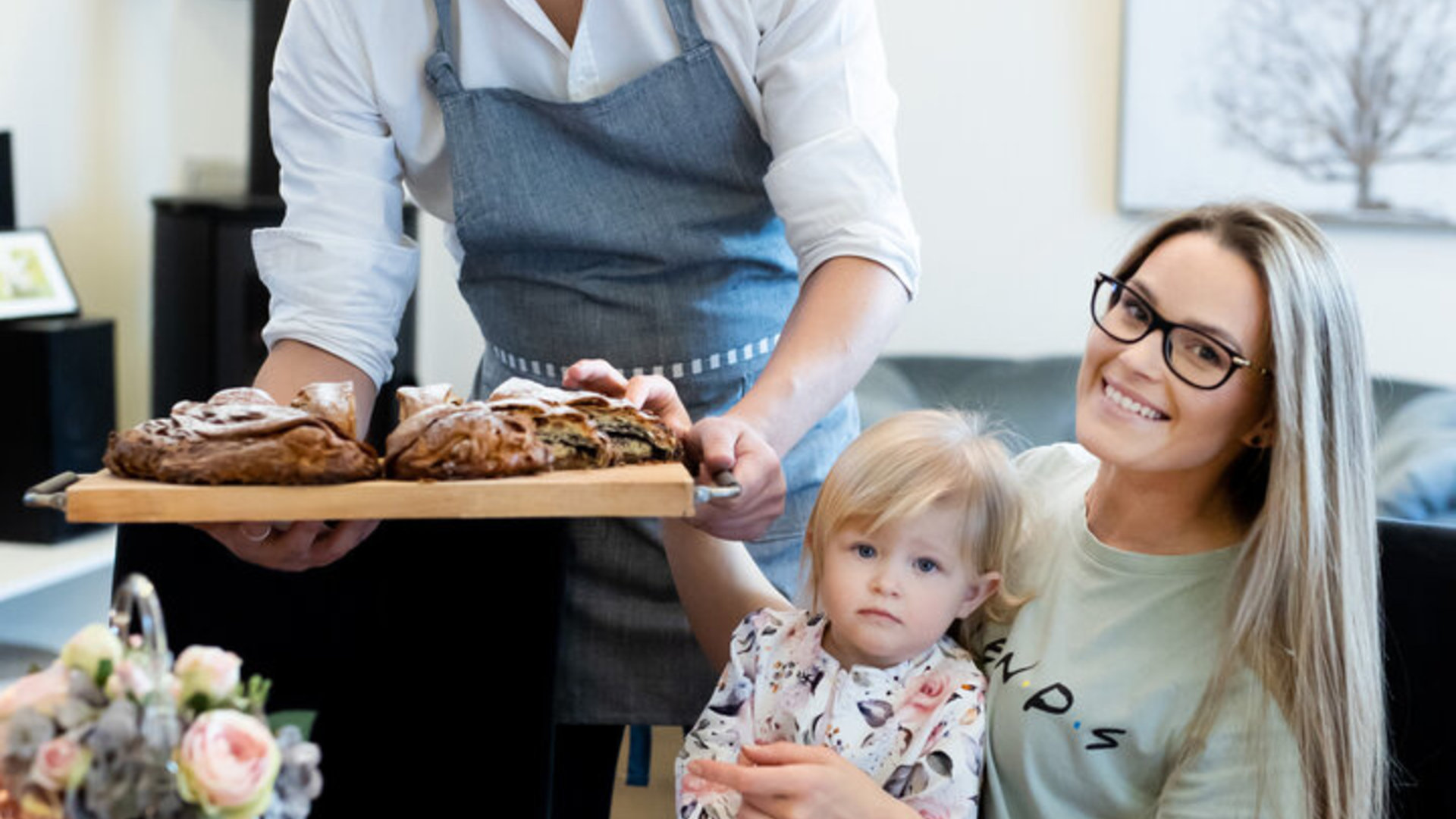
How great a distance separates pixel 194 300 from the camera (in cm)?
360

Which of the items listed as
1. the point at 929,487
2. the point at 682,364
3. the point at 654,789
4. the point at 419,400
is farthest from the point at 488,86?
the point at 654,789

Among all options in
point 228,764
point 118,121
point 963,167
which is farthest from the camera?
point 963,167

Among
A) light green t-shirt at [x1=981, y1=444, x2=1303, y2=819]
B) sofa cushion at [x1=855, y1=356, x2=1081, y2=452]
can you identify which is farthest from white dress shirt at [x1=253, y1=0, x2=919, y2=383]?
sofa cushion at [x1=855, y1=356, x2=1081, y2=452]

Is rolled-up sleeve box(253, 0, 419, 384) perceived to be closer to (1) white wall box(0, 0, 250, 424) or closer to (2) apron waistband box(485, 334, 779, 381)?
(2) apron waistband box(485, 334, 779, 381)

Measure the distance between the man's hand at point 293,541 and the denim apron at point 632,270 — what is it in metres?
0.26

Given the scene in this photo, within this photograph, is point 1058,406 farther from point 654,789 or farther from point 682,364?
point 682,364

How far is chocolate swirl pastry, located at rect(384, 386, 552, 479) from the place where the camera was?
3.43 ft


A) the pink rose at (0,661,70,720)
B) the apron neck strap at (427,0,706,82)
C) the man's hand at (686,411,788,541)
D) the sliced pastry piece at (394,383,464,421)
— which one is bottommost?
the pink rose at (0,661,70,720)

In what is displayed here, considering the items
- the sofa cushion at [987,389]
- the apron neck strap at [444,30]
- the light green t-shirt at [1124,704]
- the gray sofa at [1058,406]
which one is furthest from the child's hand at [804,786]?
the sofa cushion at [987,389]

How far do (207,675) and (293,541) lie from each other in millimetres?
465

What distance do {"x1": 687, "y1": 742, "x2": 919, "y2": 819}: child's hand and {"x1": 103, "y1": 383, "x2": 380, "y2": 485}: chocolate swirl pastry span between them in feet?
1.13

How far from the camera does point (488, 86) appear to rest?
5.11 ft

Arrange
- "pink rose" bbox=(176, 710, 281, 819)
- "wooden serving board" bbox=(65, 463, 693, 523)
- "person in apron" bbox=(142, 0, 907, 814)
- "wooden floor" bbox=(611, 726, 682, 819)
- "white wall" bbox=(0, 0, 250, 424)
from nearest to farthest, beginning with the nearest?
"pink rose" bbox=(176, 710, 281, 819)
"wooden serving board" bbox=(65, 463, 693, 523)
"person in apron" bbox=(142, 0, 907, 814)
"wooden floor" bbox=(611, 726, 682, 819)
"white wall" bbox=(0, 0, 250, 424)

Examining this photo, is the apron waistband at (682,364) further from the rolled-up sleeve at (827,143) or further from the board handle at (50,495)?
the board handle at (50,495)
